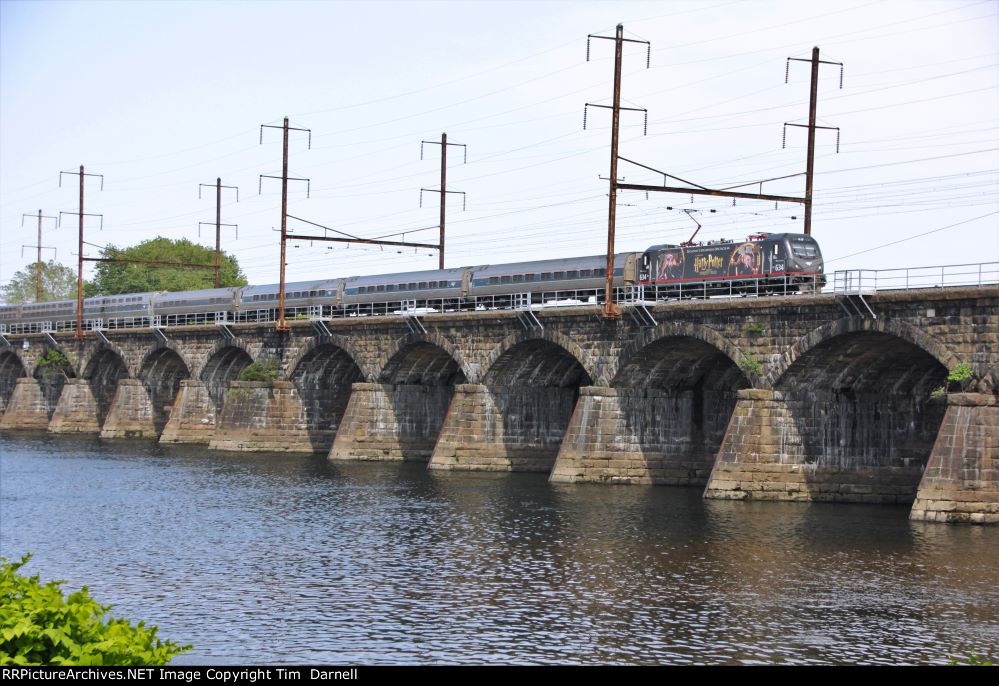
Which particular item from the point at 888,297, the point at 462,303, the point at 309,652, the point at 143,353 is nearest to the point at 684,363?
the point at 888,297

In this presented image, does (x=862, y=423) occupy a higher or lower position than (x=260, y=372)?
higher

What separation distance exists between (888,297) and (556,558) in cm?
1373

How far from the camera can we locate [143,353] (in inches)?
3388

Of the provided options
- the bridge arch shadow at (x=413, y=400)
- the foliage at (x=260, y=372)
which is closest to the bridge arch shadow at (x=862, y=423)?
the bridge arch shadow at (x=413, y=400)

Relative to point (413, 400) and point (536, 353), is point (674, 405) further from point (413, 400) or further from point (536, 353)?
point (413, 400)

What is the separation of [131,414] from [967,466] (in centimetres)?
6395

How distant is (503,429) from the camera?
57.9m

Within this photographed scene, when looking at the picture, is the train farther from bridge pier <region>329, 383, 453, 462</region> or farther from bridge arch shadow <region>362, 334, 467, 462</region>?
bridge pier <region>329, 383, 453, 462</region>

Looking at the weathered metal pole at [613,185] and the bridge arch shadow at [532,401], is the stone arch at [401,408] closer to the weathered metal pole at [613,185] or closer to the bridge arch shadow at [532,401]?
the bridge arch shadow at [532,401]

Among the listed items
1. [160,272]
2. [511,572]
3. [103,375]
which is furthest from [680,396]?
[160,272]

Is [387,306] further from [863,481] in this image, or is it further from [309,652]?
[309,652]

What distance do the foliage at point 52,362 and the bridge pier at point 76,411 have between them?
2.89 m

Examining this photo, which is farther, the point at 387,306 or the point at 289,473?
the point at 387,306

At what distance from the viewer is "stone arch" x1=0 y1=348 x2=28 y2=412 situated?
10944 cm
